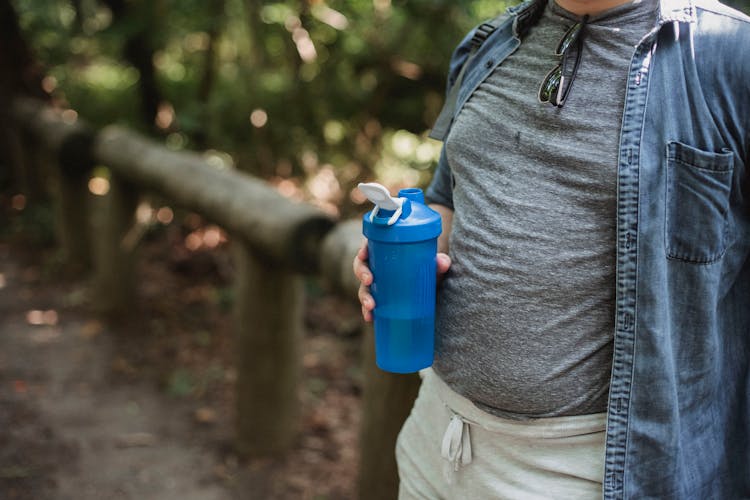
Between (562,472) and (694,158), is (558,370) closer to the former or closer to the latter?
(562,472)

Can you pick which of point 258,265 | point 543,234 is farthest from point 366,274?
point 258,265

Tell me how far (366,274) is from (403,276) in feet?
0.29

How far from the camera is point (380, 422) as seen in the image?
2203mm

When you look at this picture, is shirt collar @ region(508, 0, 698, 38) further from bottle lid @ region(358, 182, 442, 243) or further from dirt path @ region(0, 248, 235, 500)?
dirt path @ region(0, 248, 235, 500)

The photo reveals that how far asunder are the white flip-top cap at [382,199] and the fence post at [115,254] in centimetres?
368

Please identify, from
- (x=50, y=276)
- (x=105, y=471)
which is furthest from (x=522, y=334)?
(x=50, y=276)

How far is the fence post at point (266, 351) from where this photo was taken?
318 cm

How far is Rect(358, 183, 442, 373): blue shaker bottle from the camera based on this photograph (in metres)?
1.31

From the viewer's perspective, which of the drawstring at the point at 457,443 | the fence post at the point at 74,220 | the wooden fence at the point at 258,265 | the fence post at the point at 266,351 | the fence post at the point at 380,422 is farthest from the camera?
the fence post at the point at 74,220

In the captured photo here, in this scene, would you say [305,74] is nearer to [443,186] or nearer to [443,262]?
[443,186]

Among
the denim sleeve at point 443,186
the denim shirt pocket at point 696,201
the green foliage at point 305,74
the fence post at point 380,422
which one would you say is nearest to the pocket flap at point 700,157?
the denim shirt pocket at point 696,201

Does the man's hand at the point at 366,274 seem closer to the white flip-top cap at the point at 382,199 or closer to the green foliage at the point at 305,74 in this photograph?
the white flip-top cap at the point at 382,199

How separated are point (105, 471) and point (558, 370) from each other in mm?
2675

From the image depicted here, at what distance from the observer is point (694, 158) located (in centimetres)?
119
